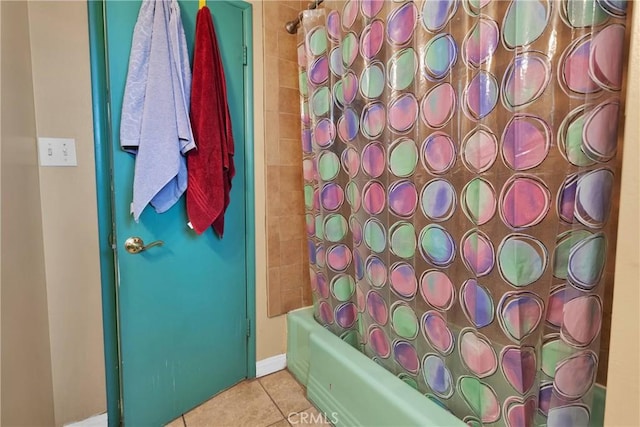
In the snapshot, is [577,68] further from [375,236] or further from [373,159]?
[375,236]

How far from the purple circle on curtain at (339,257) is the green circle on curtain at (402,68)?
0.75 meters

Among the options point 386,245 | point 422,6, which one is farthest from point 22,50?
point 386,245

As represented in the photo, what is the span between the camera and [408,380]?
1213 mm

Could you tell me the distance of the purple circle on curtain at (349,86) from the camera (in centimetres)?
128

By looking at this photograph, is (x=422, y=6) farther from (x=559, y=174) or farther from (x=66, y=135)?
(x=66, y=135)

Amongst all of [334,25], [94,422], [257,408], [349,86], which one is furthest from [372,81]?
[94,422]

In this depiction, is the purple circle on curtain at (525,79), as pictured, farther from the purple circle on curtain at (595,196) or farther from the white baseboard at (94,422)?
the white baseboard at (94,422)

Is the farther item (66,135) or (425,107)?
(66,135)

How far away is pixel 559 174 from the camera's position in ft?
2.53

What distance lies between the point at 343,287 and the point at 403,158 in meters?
0.71

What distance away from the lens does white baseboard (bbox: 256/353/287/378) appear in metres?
1.77

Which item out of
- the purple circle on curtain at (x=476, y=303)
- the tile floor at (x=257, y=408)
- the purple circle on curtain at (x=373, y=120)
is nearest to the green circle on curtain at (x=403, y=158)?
the purple circle on curtain at (x=373, y=120)

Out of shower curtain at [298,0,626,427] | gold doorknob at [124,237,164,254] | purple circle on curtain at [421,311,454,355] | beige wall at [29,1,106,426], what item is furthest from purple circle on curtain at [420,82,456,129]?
beige wall at [29,1,106,426]

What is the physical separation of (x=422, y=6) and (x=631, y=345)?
3.46 feet
